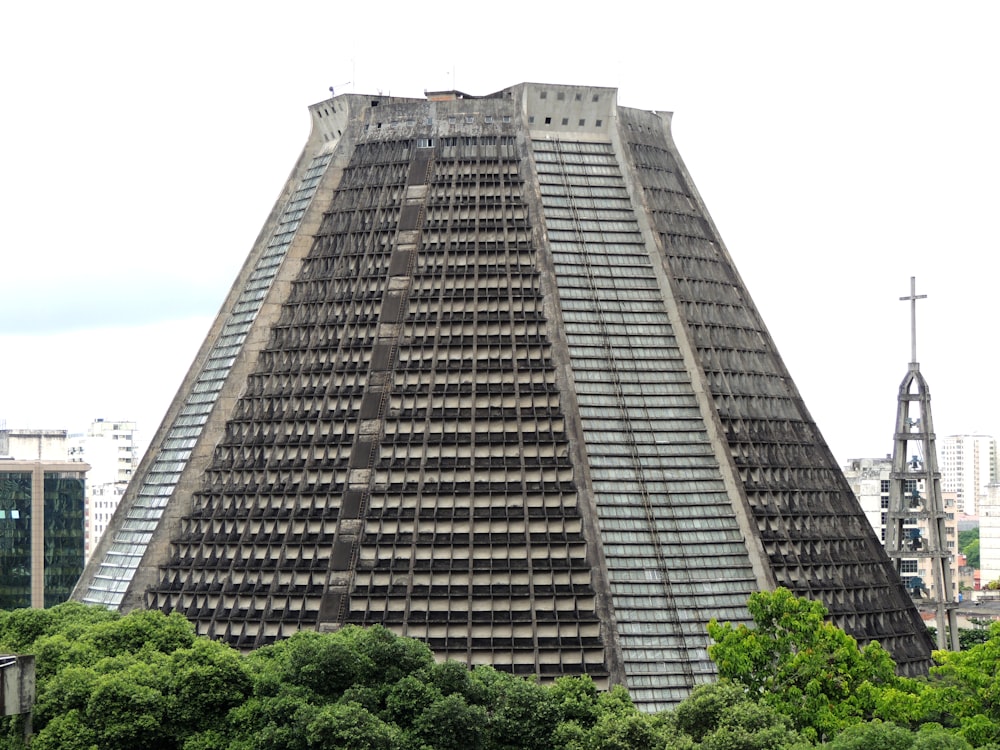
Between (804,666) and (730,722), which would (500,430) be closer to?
(804,666)

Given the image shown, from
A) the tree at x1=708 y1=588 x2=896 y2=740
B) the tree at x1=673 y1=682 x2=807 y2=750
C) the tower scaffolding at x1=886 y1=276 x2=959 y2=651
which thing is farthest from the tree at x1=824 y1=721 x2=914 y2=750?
the tower scaffolding at x1=886 y1=276 x2=959 y2=651

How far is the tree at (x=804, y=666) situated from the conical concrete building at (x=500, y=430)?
16816 millimetres

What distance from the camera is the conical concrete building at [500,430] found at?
307 feet

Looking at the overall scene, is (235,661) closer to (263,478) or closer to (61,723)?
(61,723)

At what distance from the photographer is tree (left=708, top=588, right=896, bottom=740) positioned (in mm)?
69625

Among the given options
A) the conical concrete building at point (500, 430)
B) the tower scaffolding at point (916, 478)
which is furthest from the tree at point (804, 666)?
the tower scaffolding at point (916, 478)

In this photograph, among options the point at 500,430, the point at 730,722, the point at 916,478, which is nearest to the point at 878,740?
the point at 730,722

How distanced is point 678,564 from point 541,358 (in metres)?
16.6

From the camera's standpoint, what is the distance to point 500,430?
9875 cm

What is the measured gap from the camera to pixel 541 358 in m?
102

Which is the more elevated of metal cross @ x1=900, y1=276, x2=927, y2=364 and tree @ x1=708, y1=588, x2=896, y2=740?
metal cross @ x1=900, y1=276, x2=927, y2=364

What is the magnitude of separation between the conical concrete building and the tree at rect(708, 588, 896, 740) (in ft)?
55.2

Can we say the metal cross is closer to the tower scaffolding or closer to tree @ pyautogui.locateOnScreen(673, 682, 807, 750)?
the tower scaffolding

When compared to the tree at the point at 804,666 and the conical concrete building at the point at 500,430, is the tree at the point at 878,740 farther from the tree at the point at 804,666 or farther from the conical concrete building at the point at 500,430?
the conical concrete building at the point at 500,430
